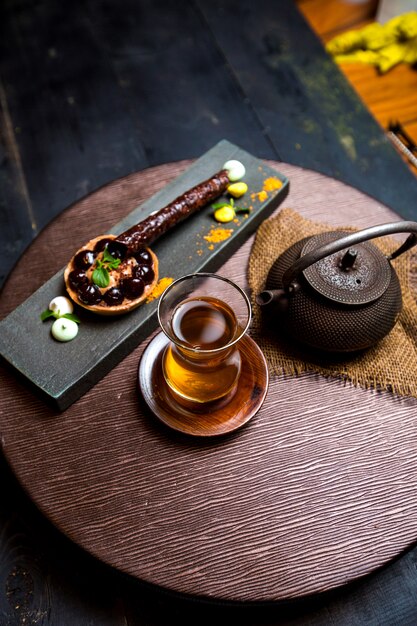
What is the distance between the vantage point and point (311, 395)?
1.33 metres

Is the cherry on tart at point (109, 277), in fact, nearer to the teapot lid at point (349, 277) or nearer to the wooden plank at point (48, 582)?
the teapot lid at point (349, 277)

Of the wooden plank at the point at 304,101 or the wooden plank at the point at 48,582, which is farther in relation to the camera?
the wooden plank at the point at 304,101

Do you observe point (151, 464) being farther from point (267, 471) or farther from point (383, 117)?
point (383, 117)

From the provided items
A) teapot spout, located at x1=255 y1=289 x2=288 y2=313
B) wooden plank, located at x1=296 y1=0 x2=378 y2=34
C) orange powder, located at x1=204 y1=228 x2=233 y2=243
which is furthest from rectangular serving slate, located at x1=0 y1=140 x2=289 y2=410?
wooden plank, located at x1=296 y1=0 x2=378 y2=34

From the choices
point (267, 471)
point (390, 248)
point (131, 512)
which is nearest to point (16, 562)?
point (131, 512)

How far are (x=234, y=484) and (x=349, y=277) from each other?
483 millimetres

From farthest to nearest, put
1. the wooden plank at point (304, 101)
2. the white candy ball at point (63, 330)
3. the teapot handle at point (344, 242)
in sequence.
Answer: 1. the wooden plank at point (304, 101)
2. the white candy ball at point (63, 330)
3. the teapot handle at point (344, 242)

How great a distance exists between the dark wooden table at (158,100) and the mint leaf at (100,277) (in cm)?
84

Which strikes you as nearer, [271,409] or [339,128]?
[271,409]

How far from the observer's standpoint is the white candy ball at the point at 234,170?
1.61 meters

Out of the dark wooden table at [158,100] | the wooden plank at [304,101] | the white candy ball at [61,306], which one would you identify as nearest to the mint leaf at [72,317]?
the white candy ball at [61,306]

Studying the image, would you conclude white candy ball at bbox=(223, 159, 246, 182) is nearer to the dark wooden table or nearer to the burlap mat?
the burlap mat

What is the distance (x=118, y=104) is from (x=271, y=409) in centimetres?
170

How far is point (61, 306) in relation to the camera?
1380mm
